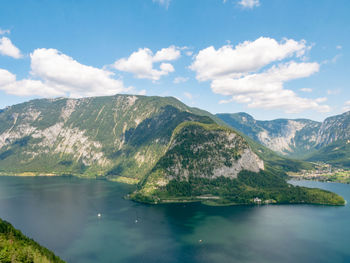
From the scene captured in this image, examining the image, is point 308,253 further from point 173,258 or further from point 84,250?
point 84,250

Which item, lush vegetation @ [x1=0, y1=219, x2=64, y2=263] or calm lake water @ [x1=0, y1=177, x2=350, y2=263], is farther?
calm lake water @ [x1=0, y1=177, x2=350, y2=263]

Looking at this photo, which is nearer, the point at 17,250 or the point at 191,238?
the point at 17,250

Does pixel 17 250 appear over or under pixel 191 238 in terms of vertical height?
over

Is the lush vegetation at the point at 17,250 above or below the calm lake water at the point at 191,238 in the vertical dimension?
above

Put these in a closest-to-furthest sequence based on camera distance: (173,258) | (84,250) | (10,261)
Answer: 1. (10,261)
2. (173,258)
3. (84,250)

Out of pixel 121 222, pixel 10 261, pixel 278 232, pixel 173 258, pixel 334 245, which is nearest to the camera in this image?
pixel 10 261

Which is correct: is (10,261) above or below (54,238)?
above

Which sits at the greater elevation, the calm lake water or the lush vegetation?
the lush vegetation

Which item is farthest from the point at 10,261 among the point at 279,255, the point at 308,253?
the point at 308,253
